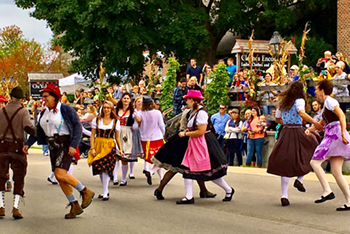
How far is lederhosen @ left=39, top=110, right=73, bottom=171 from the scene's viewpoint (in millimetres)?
8938

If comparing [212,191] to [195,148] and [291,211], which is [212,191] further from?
[291,211]

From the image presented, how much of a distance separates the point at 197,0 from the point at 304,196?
2277cm

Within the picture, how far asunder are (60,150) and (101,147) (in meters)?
2.04

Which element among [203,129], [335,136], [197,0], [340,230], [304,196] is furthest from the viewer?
[197,0]

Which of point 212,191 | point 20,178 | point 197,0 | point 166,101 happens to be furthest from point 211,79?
point 197,0

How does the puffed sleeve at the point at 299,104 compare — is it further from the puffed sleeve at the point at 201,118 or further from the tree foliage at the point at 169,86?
the tree foliage at the point at 169,86

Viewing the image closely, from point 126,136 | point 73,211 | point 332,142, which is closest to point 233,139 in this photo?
point 126,136

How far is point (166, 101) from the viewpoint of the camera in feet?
68.6

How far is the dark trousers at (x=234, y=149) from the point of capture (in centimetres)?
1689

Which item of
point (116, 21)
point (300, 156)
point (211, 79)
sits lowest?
point (300, 156)

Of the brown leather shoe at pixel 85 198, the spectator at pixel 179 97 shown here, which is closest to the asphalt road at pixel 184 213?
the brown leather shoe at pixel 85 198

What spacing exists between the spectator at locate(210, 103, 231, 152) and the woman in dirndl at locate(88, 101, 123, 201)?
6440 mm

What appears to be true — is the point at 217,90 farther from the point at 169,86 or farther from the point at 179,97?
the point at 169,86

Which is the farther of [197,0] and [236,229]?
[197,0]
